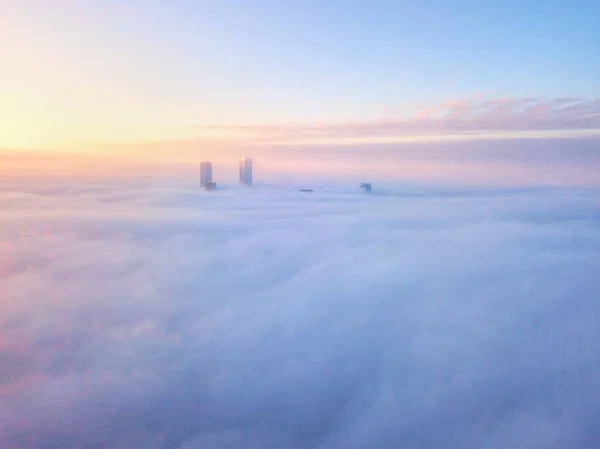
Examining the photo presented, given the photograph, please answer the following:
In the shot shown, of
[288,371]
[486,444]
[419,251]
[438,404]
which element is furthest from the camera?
[419,251]

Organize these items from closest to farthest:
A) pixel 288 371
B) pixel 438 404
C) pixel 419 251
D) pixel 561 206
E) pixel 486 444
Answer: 1. pixel 486 444
2. pixel 438 404
3. pixel 288 371
4. pixel 419 251
5. pixel 561 206

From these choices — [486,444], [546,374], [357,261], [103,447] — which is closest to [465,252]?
[357,261]

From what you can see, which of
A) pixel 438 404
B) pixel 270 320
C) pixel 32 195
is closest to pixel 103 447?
pixel 270 320

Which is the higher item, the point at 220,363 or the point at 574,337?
the point at 574,337

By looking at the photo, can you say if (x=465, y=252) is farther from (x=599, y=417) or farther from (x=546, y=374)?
(x=599, y=417)

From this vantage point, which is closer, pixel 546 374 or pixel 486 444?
pixel 486 444

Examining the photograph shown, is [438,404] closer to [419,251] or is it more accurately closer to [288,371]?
[288,371]

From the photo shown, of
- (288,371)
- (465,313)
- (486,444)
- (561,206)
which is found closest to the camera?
(486,444)

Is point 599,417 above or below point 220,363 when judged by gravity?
above

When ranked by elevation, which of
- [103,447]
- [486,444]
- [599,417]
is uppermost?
[599,417]
